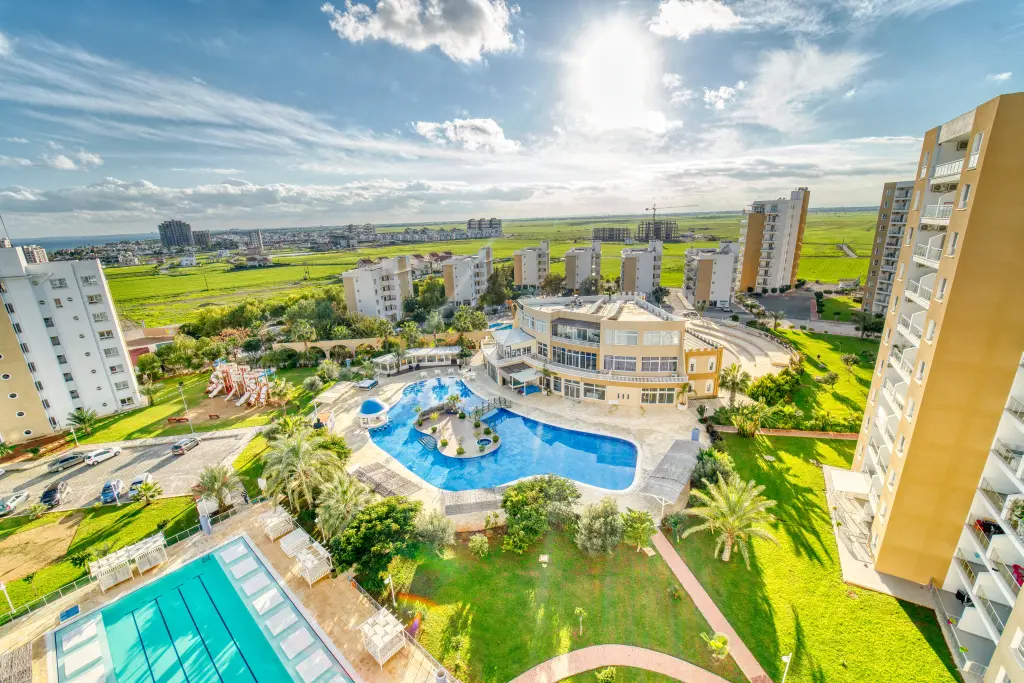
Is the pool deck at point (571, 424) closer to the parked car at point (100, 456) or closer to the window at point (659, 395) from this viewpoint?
the window at point (659, 395)

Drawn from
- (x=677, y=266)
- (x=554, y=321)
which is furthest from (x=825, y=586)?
(x=677, y=266)

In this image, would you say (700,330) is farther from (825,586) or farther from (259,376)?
(259,376)

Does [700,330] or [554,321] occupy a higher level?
[554,321]

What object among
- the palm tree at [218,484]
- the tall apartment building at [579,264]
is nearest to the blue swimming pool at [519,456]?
the palm tree at [218,484]

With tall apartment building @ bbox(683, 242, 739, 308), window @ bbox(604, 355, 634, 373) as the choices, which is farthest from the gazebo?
tall apartment building @ bbox(683, 242, 739, 308)

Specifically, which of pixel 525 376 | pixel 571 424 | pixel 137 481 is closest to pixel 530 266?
pixel 525 376
